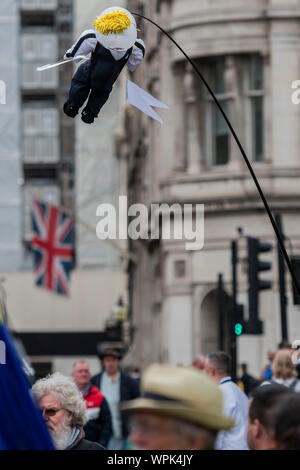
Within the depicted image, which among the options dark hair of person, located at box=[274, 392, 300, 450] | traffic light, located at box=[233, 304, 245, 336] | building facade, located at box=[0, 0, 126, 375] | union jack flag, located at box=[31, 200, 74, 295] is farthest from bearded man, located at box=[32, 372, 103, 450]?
building facade, located at box=[0, 0, 126, 375]

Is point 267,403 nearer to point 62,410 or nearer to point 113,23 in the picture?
point 62,410

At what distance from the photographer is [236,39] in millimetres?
27188

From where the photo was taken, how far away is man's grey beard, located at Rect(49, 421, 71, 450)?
21.4 ft

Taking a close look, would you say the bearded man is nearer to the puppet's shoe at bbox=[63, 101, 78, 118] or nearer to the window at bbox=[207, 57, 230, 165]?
the puppet's shoe at bbox=[63, 101, 78, 118]

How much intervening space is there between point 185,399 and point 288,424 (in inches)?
24.7

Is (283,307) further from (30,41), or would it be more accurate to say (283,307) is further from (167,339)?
(30,41)

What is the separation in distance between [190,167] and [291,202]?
247cm

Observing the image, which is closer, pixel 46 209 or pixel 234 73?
pixel 234 73

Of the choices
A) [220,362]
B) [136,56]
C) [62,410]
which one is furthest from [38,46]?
[62,410]

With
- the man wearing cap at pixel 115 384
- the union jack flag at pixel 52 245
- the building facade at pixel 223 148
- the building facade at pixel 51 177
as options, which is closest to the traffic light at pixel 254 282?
the man wearing cap at pixel 115 384

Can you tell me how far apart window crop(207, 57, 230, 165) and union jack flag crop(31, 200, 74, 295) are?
15.1m

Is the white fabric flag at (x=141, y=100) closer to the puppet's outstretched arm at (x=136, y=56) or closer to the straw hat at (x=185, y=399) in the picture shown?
the puppet's outstretched arm at (x=136, y=56)

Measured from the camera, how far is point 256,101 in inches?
1075

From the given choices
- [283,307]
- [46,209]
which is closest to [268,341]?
[283,307]
